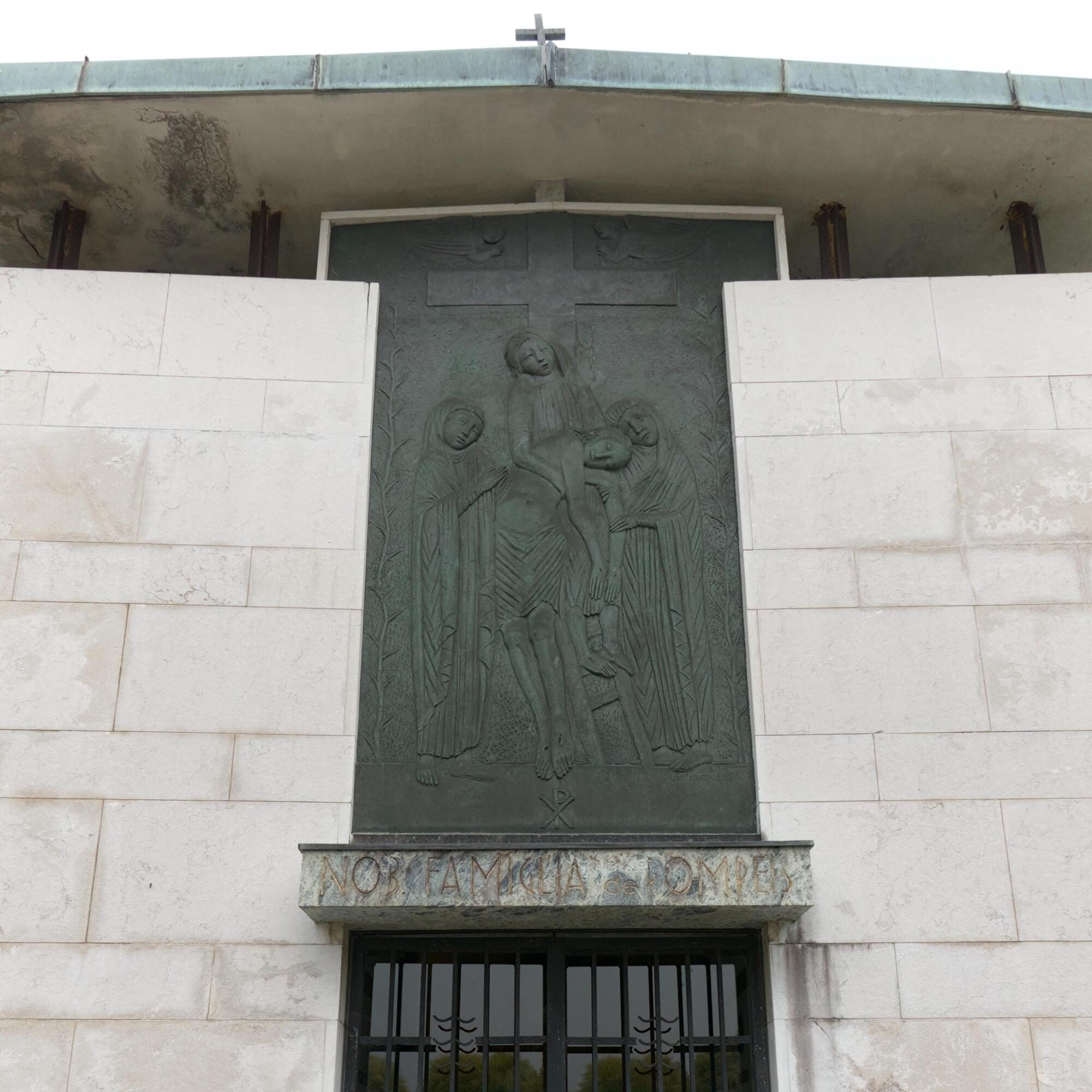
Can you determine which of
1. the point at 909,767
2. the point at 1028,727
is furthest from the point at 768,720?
the point at 1028,727

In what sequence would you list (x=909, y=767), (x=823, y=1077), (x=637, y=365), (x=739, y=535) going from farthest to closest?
1. (x=637, y=365)
2. (x=739, y=535)
3. (x=909, y=767)
4. (x=823, y=1077)

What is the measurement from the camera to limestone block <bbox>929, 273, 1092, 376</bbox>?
8258mm

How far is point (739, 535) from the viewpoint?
7.95 metres

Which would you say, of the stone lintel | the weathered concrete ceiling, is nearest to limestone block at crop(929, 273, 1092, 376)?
the weathered concrete ceiling

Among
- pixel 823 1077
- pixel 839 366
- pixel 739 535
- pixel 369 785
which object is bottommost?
pixel 823 1077

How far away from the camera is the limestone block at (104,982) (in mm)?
6773

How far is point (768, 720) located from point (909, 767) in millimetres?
845

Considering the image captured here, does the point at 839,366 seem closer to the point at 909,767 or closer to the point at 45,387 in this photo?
the point at 909,767

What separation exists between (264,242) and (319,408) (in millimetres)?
1749

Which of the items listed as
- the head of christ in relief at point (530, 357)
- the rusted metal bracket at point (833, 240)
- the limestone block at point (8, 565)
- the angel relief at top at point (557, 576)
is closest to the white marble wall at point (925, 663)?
the angel relief at top at point (557, 576)

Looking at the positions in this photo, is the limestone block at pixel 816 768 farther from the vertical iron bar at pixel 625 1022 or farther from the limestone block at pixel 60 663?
the limestone block at pixel 60 663

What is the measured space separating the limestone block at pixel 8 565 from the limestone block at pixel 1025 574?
5.84 meters

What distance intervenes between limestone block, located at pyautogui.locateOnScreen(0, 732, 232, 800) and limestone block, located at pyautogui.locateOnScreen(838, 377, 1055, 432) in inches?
176

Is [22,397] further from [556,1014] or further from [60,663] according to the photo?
[556,1014]
